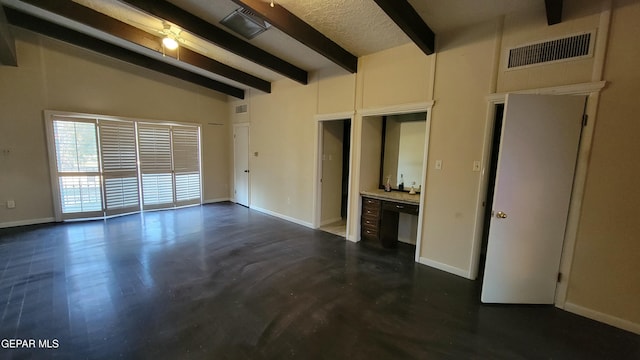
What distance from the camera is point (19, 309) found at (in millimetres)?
2254

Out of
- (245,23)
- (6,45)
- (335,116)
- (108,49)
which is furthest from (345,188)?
(6,45)

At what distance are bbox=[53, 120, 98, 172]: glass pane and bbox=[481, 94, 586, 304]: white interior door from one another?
6.68 m

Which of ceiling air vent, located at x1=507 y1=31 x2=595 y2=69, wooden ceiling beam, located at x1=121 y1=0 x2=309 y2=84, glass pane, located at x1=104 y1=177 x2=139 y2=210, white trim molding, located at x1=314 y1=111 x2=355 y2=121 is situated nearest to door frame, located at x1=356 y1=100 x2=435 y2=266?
white trim molding, located at x1=314 y1=111 x2=355 y2=121

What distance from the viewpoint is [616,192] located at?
2.16 meters

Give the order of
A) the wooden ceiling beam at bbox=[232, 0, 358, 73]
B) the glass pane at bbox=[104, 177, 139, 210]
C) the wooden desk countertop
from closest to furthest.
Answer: the wooden ceiling beam at bbox=[232, 0, 358, 73]
the wooden desk countertop
the glass pane at bbox=[104, 177, 139, 210]

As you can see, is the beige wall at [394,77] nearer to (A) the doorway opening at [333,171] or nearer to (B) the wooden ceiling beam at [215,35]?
(A) the doorway opening at [333,171]

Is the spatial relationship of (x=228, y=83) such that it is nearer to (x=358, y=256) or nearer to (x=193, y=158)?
(x=193, y=158)

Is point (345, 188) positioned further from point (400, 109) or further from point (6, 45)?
point (6, 45)

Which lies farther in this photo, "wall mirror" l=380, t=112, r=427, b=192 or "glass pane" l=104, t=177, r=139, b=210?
"glass pane" l=104, t=177, r=139, b=210

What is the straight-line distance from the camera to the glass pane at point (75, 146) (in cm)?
466

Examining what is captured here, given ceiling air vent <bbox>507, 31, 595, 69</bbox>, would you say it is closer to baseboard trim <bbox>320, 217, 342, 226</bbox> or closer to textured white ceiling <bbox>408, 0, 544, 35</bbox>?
textured white ceiling <bbox>408, 0, 544, 35</bbox>

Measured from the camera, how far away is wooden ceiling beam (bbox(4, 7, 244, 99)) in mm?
3798

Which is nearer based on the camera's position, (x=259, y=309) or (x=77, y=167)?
(x=259, y=309)

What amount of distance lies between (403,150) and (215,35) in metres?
3.23
